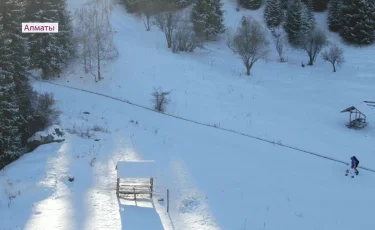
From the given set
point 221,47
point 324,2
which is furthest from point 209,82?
point 324,2

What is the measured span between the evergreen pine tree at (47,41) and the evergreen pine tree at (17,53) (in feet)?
41.0

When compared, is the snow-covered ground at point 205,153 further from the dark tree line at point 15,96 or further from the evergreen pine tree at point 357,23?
the evergreen pine tree at point 357,23

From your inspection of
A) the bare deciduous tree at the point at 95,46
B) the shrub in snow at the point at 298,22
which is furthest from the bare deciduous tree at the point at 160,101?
the shrub in snow at the point at 298,22

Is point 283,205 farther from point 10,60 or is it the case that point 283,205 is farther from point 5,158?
point 10,60

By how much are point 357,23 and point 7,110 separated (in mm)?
38453

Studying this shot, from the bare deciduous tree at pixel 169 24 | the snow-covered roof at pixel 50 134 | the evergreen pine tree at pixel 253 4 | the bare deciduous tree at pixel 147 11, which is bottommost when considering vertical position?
the snow-covered roof at pixel 50 134

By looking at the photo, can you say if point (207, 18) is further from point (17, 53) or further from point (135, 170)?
point (135, 170)

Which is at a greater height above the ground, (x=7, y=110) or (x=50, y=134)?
(x=7, y=110)

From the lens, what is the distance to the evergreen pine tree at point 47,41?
113 feet

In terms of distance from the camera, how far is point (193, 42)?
4331 cm

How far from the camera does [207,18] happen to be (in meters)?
47.8

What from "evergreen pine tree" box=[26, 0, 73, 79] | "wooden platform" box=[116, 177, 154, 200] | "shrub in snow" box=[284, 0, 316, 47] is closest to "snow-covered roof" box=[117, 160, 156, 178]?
"wooden platform" box=[116, 177, 154, 200]

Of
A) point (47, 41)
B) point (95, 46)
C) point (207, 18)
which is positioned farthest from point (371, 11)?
point (47, 41)

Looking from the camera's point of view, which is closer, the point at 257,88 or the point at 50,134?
the point at 50,134
